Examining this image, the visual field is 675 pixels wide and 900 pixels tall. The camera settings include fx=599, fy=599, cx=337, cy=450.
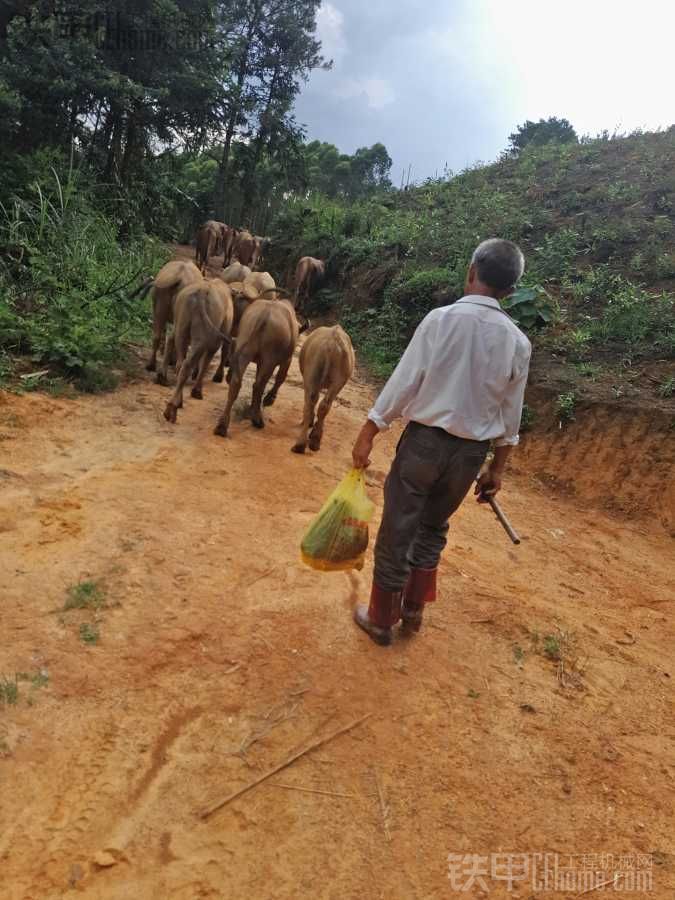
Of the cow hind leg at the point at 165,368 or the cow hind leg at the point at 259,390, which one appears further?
the cow hind leg at the point at 165,368


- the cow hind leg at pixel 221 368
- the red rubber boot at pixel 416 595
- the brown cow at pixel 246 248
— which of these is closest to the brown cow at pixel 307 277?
the brown cow at pixel 246 248

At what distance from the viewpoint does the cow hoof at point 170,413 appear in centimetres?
612

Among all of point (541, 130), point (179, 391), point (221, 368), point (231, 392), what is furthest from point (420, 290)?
point (541, 130)

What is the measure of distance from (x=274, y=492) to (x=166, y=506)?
3.45 ft

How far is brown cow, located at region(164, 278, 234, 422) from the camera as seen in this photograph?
20.5ft

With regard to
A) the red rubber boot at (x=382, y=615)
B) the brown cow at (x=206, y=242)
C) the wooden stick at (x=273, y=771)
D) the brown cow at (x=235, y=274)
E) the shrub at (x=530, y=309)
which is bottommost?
the wooden stick at (x=273, y=771)

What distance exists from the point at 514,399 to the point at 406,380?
578 millimetres

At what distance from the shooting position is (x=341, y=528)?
3.04 meters

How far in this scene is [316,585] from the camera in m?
3.73

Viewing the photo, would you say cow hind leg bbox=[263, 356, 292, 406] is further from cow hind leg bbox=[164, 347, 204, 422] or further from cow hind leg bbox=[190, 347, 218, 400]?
cow hind leg bbox=[164, 347, 204, 422]

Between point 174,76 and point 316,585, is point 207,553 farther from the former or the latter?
point 174,76

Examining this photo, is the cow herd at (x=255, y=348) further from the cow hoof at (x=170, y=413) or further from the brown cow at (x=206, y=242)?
the brown cow at (x=206, y=242)

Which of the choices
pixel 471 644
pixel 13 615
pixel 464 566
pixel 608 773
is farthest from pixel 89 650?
pixel 464 566

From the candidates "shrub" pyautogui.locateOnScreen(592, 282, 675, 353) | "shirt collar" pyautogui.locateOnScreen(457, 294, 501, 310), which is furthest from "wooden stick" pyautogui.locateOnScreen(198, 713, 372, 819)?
"shrub" pyautogui.locateOnScreen(592, 282, 675, 353)
